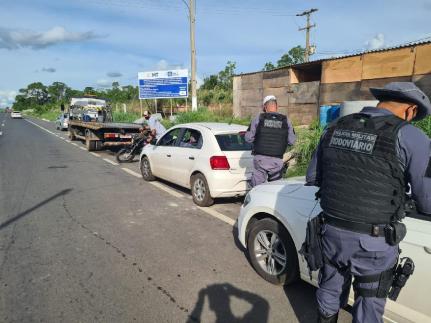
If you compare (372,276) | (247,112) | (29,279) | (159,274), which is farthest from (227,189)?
(247,112)

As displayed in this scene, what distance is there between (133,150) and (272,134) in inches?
288

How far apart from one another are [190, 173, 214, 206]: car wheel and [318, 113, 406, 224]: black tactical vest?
3.94 meters

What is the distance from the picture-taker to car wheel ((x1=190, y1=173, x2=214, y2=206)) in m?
6.01

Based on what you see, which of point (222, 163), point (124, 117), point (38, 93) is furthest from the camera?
point (38, 93)

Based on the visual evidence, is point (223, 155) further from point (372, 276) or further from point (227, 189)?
point (372, 276)

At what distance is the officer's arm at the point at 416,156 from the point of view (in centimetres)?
191

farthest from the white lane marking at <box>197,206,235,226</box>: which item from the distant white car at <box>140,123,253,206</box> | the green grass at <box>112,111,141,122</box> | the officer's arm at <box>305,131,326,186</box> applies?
the green grass at <box>112,111,141,122</box>

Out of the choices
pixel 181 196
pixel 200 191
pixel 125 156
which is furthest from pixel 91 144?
pixel 200 191

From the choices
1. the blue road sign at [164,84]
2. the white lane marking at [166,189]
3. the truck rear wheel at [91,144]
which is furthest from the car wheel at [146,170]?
the blue road sign at [164,84]

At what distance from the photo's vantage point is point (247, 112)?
63.2 ft

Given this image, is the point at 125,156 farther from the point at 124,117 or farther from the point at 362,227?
the point at 124,117

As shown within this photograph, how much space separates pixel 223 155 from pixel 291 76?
1193 centimetres

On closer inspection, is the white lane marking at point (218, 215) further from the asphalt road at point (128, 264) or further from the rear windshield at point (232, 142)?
the rear windshield at point (232, 142)

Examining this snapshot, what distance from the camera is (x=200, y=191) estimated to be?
6.20 metres
